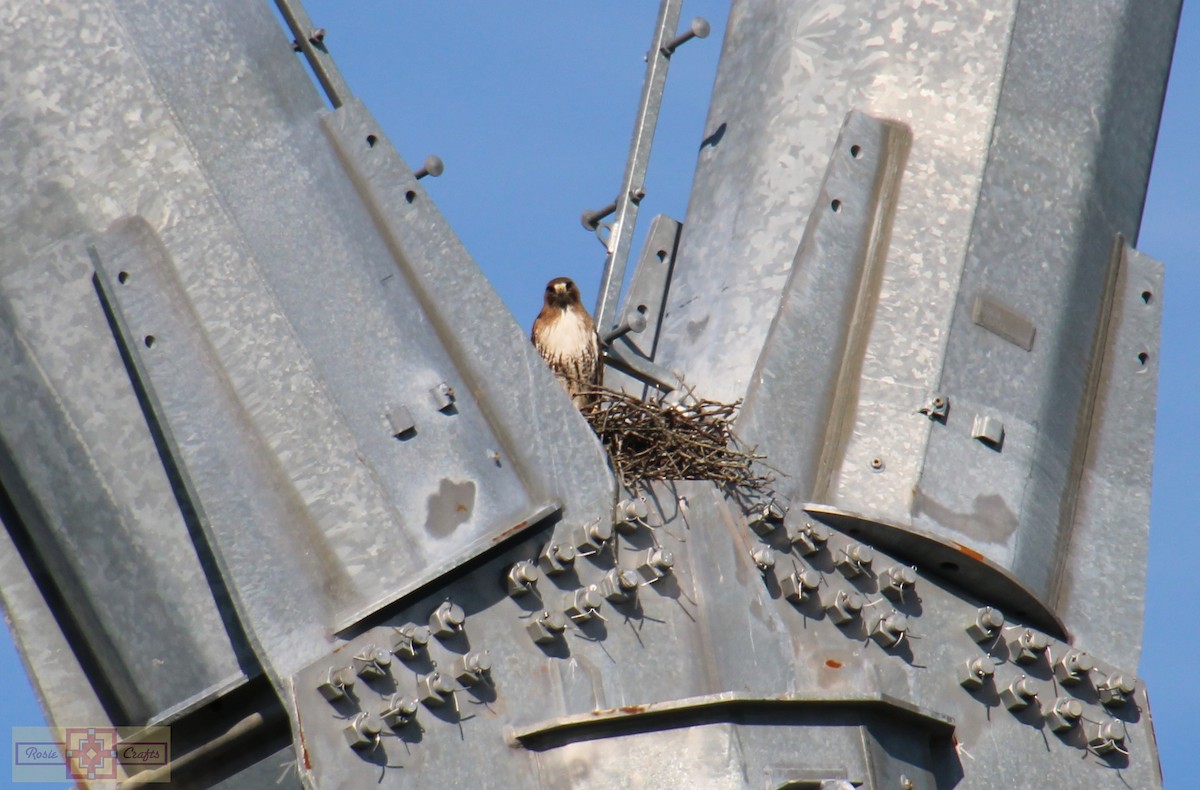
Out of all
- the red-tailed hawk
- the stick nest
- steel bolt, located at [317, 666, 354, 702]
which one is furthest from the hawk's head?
steel bolt, located at [317, 666, 354, 702]

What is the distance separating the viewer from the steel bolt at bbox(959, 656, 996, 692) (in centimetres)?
808

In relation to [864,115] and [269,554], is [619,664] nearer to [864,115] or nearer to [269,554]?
[269,554]

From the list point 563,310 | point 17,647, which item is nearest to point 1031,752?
point 17,647

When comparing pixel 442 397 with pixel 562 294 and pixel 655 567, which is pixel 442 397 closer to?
pixel 655 567

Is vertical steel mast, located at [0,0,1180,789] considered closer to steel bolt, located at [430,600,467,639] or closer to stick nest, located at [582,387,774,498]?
steel bolt, located at [430,600,467,639]

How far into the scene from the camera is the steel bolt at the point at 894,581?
8.15 meters

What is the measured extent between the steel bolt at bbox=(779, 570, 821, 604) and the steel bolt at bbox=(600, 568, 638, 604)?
65 centimetres

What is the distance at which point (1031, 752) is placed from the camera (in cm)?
807

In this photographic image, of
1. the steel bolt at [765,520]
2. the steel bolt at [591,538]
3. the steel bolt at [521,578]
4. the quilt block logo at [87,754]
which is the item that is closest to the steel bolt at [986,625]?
the steel bolt at [765,520]

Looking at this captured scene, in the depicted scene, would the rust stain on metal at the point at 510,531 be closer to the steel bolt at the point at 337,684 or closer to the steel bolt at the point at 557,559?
the steel bolt at the point at 557,559

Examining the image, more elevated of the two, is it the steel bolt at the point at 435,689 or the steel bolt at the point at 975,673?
the steel bolt at the point at 435,689

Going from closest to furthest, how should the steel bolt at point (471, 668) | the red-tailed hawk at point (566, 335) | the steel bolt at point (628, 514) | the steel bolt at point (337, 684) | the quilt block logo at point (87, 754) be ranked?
the steel bolt at point (337, 684) < the steel bolt at point (471, 668) < the steel bolt at point (628, 514) < the quilt block logo at point (87, 754) < the red-tailed hawk at point (566, 335)

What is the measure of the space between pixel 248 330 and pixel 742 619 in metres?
2.24

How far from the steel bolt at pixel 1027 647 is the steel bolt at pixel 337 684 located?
2.87 meters
